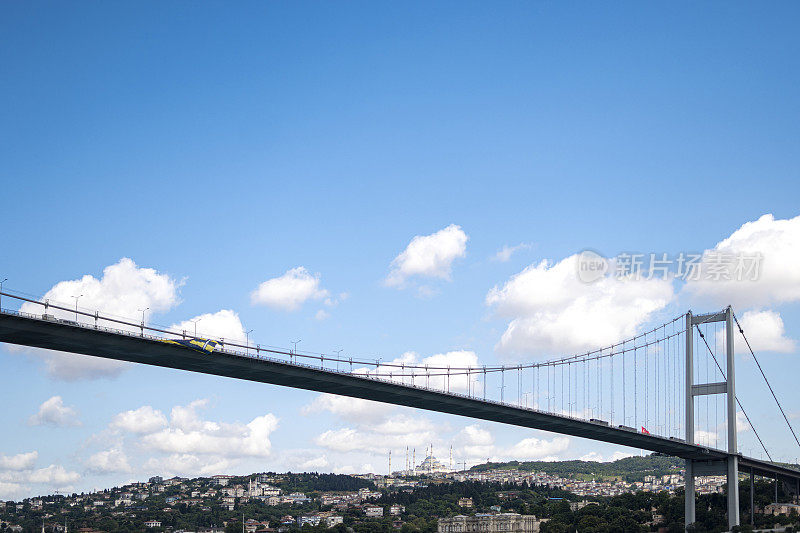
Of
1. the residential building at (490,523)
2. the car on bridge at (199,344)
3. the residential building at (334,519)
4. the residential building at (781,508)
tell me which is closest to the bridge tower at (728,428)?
the residential building at (781,508)

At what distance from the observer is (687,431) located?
76.6 meters

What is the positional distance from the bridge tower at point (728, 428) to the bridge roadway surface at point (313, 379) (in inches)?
33.1

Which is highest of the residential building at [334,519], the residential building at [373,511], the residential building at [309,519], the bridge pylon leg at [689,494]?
the bridge pylon leg at [689,494]

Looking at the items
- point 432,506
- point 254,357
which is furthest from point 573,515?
point 254,357

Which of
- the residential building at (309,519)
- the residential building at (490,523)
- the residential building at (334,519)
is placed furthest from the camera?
the residential building at (309,519)

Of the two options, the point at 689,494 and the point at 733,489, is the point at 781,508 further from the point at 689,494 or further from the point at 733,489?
the point at 689,494

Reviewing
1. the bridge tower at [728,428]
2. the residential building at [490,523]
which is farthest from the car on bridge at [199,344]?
the residential building at [490,523]

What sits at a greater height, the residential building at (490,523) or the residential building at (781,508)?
the residential building at (781,508)

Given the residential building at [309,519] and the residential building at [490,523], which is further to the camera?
the residential building at [309,519]

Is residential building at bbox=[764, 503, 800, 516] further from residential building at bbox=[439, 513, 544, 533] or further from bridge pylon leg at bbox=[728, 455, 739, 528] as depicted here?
residential building at bbox=[439, 513, 544, 533]

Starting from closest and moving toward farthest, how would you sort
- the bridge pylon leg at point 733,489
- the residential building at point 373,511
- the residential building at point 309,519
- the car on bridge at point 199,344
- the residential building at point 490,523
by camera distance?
the car on bridge at point 199,344 < the bridge pylon leg at point 733,489 < the residential building at point 490,523 < the residential building at point 309,519 < the residential building at point 373,511

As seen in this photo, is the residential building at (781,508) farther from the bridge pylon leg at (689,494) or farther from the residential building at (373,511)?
the residential building at (373,511)

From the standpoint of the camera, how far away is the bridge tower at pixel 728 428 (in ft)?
249

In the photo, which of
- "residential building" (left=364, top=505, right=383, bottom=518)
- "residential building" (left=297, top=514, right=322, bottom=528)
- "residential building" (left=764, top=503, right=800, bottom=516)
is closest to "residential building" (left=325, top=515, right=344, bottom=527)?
"residential building" (left=297, top=514, right=322, bottom=528)
